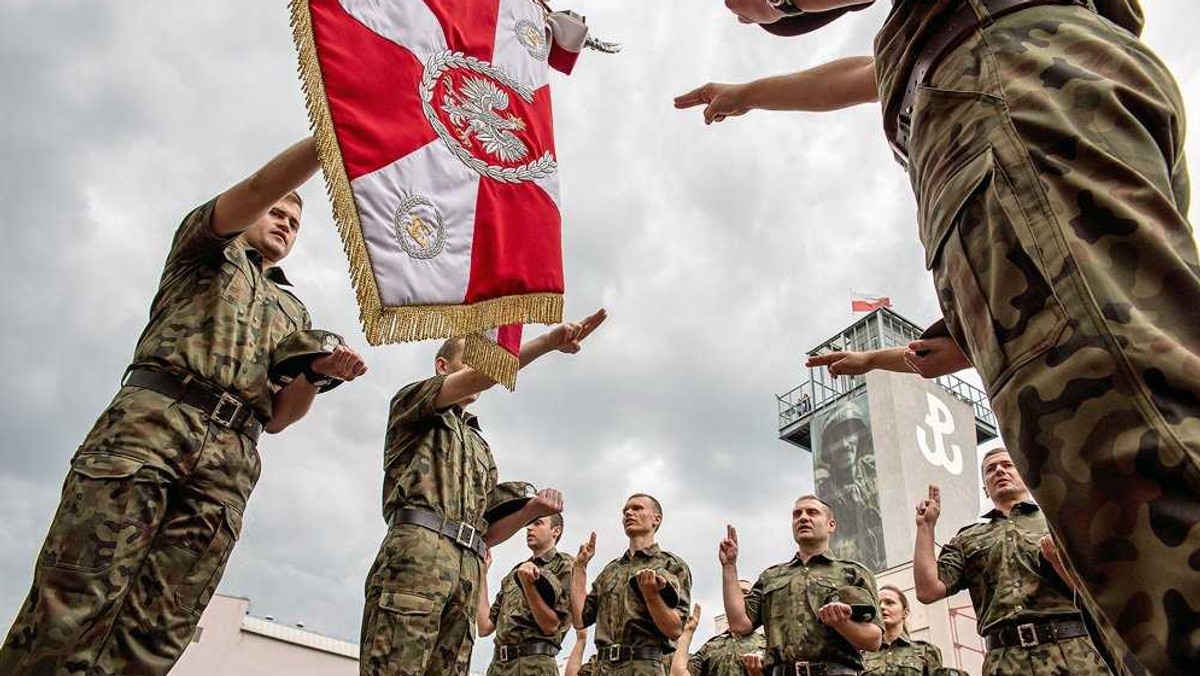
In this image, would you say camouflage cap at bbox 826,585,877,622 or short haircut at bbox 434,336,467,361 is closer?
short haircut at bbox 434,336,467,361

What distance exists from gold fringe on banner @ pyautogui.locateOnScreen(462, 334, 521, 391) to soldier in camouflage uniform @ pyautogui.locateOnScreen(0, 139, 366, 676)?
682 mm

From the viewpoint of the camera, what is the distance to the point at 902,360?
1.77 meters

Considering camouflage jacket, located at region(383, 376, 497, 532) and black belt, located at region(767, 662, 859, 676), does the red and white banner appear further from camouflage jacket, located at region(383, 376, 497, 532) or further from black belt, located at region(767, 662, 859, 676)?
black belt, located at region(767, 662, 859, 676)

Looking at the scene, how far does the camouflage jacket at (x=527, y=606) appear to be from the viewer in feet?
18.3

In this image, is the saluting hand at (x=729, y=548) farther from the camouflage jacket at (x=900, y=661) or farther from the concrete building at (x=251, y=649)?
the concrete building at (x=251, y=649)

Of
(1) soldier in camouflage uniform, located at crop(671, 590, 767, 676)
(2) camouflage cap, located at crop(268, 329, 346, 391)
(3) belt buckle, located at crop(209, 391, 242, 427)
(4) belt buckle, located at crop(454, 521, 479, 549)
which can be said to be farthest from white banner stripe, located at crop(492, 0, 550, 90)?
(1) soldier in camouflage uniform, located at crop(671, 590, 767, 676)

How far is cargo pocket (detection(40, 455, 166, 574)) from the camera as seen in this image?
209cm

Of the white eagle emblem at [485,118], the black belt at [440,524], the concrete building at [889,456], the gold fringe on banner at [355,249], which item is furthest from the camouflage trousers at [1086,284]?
the concrete building at [889,456]

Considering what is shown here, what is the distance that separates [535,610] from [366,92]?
139 inches

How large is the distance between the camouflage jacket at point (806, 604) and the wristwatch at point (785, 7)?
12.6ft

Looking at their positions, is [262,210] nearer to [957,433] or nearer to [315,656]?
[315,656]

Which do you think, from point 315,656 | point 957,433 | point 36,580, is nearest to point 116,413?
point 36,580

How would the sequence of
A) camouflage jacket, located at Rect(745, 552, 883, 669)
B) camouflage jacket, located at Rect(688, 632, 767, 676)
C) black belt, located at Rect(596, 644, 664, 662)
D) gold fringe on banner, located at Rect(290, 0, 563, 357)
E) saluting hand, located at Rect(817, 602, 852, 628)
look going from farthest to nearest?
camouflage jacket, located at Rect(688, 632, 767, 676)
black belt, located at Rect(596, 644, 664, 662)
camouflage jacket, located at Rect(745, 552, 883, 669)
saluting hand, located at Rect(817, 602, 852, 628)
gold fringe on banner, located at Rect(290, 0, 563, 357)

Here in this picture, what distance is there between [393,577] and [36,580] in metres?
1.39
